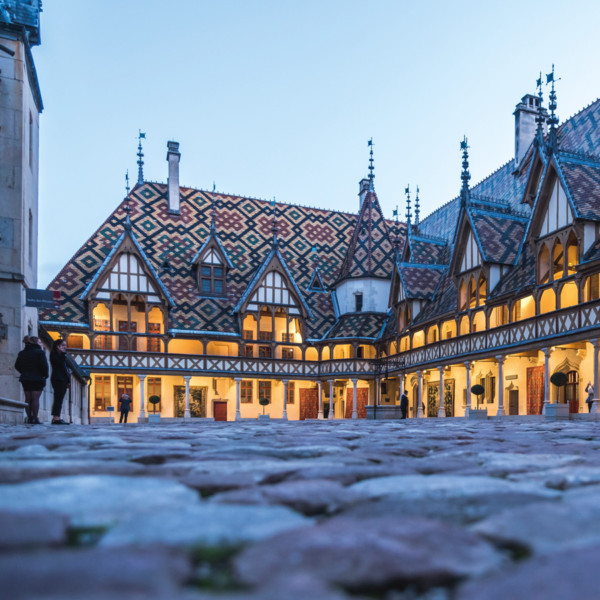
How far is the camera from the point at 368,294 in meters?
37.8

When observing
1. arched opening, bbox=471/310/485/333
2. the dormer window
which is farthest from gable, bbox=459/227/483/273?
the dormer window

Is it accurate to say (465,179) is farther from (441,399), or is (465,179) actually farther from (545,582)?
(545,582)

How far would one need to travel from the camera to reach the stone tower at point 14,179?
11.5 metres

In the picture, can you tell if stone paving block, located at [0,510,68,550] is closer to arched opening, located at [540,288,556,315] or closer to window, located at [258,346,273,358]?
arched opening, located at [540,288,556,315]

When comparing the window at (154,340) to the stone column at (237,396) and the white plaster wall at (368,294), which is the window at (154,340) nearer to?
the stone column at (237,396)

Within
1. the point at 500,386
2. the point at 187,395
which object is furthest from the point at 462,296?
the point at 187,395

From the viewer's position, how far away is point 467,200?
2861cm

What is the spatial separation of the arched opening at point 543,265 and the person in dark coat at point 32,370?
18.7m

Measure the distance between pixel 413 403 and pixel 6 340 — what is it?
25.4m

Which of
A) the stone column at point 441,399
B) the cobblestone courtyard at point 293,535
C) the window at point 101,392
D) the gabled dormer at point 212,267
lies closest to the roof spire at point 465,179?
the stone column at point 441,399

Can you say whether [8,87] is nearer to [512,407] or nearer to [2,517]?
[2,517]

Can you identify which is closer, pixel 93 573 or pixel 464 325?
pixel 93 573

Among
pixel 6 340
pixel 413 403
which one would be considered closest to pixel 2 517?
pixel 6 340

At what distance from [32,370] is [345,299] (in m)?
29.5
